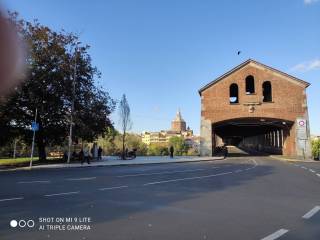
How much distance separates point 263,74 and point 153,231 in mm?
43480

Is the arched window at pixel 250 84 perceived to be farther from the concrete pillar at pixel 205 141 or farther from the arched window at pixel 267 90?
the concrete pillar at pixel 205 141

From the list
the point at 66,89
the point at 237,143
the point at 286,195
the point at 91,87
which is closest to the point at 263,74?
the point at 91,87

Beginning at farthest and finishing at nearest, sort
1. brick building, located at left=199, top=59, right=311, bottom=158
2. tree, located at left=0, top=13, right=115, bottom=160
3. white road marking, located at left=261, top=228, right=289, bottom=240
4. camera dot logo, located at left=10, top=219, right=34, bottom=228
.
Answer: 1. brick building, located at left=199, top=59, right=311, bottom=158
2. tree, located at left=0, top=13, right=115, bottom=160
3. camera dot logo, located at left=10, top=219, right=34, bottom=228
4. white road marking, located at left=261, top=228, right=289, bottom=240

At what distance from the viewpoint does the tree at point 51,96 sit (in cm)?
3048

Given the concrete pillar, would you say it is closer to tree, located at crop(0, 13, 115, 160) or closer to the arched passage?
the arched passage

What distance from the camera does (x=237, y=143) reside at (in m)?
126

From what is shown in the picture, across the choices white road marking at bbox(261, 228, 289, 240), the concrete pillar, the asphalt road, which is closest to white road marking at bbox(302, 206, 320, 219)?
the asphalt road

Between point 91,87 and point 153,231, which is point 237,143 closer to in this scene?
point 91,87

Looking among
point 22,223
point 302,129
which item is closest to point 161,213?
point 22,223

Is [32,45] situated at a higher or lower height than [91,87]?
higher

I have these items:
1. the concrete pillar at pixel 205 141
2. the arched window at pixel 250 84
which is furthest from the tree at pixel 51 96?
the arched window at pixel 250 84

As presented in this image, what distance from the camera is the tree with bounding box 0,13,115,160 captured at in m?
30.5

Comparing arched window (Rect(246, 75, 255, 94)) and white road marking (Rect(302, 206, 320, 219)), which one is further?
arched window (Rect(246, 75, 255, 94))

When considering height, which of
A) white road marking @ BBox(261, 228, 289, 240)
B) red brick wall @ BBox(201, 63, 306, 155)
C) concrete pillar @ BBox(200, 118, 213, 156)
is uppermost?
red brick wall @ BBox(201, 63, 306, 155)
